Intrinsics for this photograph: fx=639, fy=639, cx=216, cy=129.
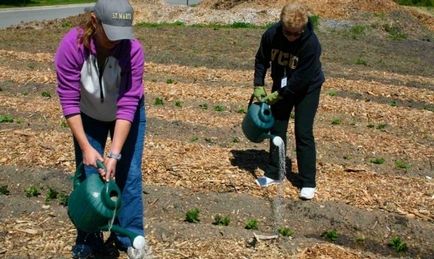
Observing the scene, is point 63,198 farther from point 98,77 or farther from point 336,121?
point 336,121

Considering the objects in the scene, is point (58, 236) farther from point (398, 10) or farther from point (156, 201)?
point (398, 10)

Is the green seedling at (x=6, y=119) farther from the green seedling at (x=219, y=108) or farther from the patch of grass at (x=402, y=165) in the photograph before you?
the patch of grass at (x=402, y=165)

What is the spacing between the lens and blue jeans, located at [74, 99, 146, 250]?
3459mm

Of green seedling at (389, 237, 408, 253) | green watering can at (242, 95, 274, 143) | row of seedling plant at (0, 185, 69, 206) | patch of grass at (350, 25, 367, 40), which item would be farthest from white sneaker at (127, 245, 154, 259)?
patch of grass at (350, 25, 367, 40)

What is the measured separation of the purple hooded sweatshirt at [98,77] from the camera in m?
3.10

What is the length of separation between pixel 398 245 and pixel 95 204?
2404 mm

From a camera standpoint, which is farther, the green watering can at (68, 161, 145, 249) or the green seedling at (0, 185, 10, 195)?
the green seedling at (0, 185, 10, 195)

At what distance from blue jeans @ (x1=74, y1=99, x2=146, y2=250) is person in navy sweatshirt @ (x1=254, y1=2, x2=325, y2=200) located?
1.63 meters

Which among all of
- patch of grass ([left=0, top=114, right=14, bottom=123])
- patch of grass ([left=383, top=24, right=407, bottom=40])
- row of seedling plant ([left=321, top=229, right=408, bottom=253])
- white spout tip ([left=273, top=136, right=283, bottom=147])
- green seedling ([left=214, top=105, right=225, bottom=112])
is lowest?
patch of grass ([left=383, top=24, right=407, bottom=40])

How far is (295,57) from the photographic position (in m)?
4.85

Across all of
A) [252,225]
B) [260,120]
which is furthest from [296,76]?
[252,225]

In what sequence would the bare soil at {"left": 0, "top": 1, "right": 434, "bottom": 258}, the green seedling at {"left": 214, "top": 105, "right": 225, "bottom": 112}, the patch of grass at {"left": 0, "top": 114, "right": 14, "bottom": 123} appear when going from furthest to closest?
the green seedling at {"left": 214, "top": 105, "right": 225, "bottom": 112}
the patch of grass at {"left": 0, "top": 114, "right": 14, "bottom": 123}
the bare soil at {"left": 0, "top": 1, "right": 434, "bottom": 258}

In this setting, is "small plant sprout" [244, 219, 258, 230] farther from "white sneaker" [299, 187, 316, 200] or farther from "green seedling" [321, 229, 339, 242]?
"white sneaker" [299, 187, 316, 200]

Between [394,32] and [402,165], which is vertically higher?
[402,165]
